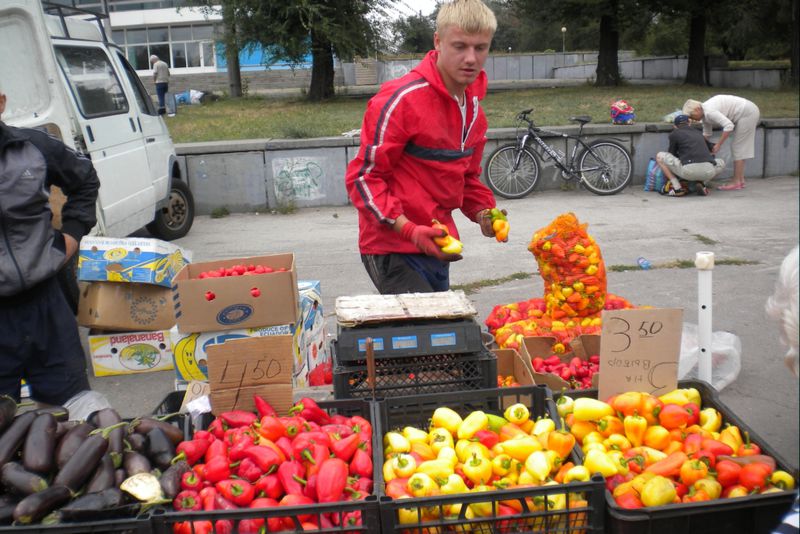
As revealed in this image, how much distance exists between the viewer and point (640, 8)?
23609 millimetres

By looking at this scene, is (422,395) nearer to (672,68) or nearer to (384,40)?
(384,40)

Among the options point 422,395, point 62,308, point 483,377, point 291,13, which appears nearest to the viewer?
point 422,395

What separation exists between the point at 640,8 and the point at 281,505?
24356mm

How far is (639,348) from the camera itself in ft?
9.36

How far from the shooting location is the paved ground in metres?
5.07

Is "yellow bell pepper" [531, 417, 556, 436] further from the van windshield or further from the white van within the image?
the van windshield

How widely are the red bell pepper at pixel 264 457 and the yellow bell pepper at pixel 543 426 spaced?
2.93 feet

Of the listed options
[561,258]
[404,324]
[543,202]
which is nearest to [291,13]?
[543,202]


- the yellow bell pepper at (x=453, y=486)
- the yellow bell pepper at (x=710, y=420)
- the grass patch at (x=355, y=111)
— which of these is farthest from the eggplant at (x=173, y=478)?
the grass patch at (x=355, y=111)

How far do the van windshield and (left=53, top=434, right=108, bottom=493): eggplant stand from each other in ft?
18.1

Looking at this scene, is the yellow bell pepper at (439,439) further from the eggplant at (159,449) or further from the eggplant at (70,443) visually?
the eggplant at (70,443)

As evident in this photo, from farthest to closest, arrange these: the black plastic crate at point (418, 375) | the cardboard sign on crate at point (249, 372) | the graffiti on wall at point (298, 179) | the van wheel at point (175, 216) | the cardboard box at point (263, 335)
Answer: the graffiti on wall at point (298, 179), the van wheel at point (175, 216), the cardboard box at point (263, 335), the black plastic crate at point (418, 375), the cardboard sign on crate at point (249, 372)

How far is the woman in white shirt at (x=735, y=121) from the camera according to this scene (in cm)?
1150

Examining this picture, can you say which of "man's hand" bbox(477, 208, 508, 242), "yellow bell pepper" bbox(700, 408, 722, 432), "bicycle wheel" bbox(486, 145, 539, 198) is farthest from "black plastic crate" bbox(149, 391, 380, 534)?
"bicycle wheel" bbox(486, 145, 539, 198)
